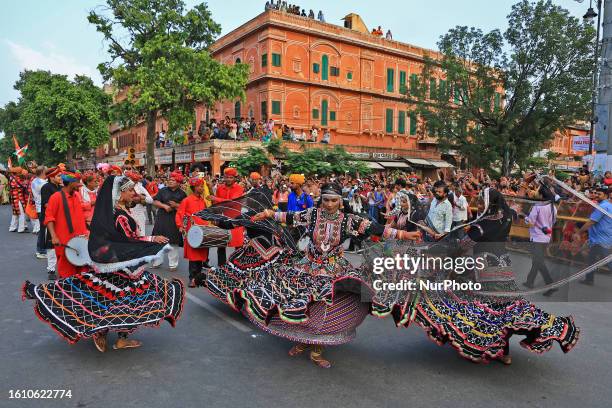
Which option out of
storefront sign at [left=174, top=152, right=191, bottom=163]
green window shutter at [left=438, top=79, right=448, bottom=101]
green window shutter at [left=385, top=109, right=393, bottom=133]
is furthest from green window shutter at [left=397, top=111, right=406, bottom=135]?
storefront sign at [left=174, top=152, right=191, bottom=163]

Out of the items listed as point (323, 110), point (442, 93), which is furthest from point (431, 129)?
point (323, 110)

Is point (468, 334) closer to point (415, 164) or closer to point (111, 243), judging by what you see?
point (111, 243)

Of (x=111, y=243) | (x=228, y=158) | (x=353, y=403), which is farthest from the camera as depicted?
(x=228, y=158)

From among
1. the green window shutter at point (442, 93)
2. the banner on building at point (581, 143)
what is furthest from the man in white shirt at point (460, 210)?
the green window shutter at point (442, 93)

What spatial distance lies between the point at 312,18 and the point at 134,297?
105 ft

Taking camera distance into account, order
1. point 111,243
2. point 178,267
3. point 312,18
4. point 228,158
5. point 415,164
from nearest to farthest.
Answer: point 111,243, point 178,267, point 228,158, point 312,18, point 415,164

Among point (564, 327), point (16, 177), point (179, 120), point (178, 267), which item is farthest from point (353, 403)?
point (179, 120)

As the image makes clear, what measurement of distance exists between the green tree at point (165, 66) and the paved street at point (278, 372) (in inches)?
814

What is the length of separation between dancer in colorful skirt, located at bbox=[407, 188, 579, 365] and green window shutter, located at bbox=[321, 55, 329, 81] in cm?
3082

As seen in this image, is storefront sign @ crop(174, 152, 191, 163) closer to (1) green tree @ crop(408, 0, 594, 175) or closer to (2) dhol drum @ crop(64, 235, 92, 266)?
(1) green tree @ crop(408, 0, 594, 175)

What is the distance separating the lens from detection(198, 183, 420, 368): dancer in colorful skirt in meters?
4.39

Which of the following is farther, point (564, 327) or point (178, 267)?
point (178, 267)

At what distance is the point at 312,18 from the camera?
3331cm

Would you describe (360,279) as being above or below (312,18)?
below
